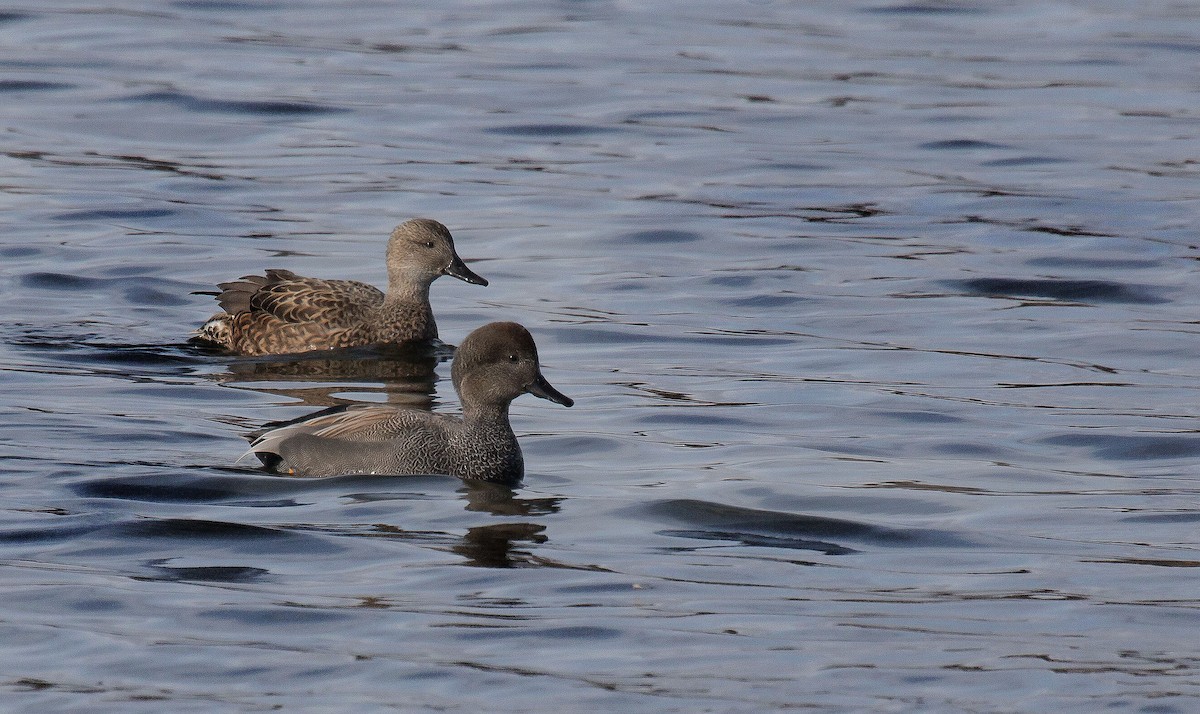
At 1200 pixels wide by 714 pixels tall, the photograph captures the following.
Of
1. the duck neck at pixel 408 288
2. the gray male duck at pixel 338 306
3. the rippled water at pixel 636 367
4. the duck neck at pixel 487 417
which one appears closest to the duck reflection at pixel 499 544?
the rippled water at pixel 636 367

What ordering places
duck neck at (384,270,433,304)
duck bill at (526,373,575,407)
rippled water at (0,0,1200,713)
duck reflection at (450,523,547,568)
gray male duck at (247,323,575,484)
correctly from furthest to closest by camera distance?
duck neck at (384,270,433,304), duck bill at (526,373,575,407), gray male duck at (247,323,575,484), duck reflection at (450,523,547,568), rippled water at (0,0,1200,713)

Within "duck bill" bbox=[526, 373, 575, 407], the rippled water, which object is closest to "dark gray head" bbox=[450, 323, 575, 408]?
"duck bill" bbox=[526, 373, 575, 407]

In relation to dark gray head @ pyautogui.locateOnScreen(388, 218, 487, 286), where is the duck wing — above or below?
below

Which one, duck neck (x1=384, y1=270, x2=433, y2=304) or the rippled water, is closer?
the rippled water

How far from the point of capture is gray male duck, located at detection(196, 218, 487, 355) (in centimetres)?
1320

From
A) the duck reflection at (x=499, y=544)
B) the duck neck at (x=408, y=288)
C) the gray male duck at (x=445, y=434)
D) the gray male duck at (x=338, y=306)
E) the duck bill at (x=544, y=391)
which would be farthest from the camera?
the duck neck at (x=408, y=288)

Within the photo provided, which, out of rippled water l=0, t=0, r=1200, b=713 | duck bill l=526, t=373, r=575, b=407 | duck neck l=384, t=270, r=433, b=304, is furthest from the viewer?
duck neck l=384, t=270, r=433, b=304

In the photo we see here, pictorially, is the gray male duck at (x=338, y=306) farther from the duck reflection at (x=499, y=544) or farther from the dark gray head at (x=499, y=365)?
the duck reflection at (x=499, y=544)

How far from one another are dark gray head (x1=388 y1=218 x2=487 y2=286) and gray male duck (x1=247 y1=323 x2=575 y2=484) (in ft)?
11.6

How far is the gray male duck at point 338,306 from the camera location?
13.2 meters

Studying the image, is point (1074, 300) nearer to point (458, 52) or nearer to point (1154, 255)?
point (1154, 255)

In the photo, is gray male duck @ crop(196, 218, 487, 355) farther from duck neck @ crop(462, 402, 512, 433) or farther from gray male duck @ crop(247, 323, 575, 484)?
duck neck @ crop(462, 402, 512, 433)

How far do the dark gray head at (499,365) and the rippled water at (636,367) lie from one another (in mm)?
474

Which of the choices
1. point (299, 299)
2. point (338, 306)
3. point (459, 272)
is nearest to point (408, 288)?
point (459, 272)
